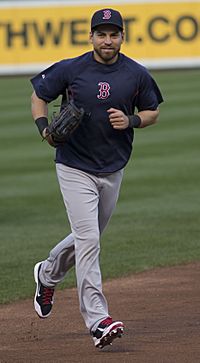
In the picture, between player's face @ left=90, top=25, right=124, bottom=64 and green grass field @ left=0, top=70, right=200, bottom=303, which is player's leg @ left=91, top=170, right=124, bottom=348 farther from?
green grass field @ left=0, top=70, right=200, bottom=303

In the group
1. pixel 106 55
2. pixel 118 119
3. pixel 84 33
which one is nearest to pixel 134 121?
pixel 118 119

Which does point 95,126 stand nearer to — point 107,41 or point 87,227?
point 107,41

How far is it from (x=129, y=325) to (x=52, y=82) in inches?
68.4

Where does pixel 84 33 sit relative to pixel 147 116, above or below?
below

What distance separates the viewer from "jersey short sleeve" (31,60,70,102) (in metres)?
6.55

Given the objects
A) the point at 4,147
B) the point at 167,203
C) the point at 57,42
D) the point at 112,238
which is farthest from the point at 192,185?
the point at 57,42

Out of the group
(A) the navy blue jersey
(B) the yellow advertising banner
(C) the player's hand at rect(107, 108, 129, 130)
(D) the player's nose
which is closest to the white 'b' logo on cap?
(D) the player's nose

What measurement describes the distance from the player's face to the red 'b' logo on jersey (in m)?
0.16

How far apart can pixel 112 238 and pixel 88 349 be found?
178 inches

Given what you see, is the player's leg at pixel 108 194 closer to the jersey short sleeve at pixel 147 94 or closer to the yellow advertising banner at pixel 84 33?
the jersey short sleeve at pixel 147 94

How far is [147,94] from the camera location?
6.66 meters

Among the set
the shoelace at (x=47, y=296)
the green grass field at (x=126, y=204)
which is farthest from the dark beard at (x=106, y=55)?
the green grass field at (x=126, y=204)

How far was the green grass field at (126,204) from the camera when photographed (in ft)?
32.0

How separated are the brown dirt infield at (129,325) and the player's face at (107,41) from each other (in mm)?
1745
